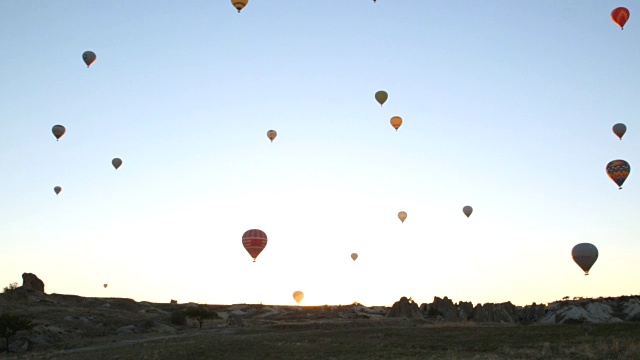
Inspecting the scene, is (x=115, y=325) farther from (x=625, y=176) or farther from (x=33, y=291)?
(x=625, y=176)

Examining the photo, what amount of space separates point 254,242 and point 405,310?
55.9ft

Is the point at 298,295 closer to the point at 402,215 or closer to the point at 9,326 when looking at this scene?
the point at 402,215

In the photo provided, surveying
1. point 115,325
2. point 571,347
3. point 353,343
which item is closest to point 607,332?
point 571,347

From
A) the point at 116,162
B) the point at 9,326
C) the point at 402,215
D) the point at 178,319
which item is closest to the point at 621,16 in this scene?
the point at 402,215

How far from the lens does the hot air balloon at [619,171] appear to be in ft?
220

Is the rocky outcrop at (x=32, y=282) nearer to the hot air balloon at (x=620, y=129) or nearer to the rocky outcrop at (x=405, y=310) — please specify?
the rocky outcrop at (x=405, y=310)

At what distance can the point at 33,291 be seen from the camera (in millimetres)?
92125

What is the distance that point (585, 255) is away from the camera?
6388cm

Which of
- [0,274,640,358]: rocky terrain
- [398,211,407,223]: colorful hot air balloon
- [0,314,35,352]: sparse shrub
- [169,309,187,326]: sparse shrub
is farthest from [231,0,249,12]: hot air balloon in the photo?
[398,211,407,223]: colorful hot air balloon

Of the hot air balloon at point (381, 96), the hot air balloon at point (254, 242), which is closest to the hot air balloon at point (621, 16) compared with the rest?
the hot air balloon at point (381, 96)

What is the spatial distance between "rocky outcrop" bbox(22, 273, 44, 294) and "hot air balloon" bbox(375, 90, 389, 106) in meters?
55.0

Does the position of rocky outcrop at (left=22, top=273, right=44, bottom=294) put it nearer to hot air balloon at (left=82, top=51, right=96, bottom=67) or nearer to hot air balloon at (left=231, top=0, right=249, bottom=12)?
hot air balloon at (left=82, top=51, right=96, bottom=67)

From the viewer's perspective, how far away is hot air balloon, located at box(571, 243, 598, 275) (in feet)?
209

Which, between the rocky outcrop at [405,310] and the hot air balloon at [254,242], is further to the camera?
the rocky outcrop at [405,310]
